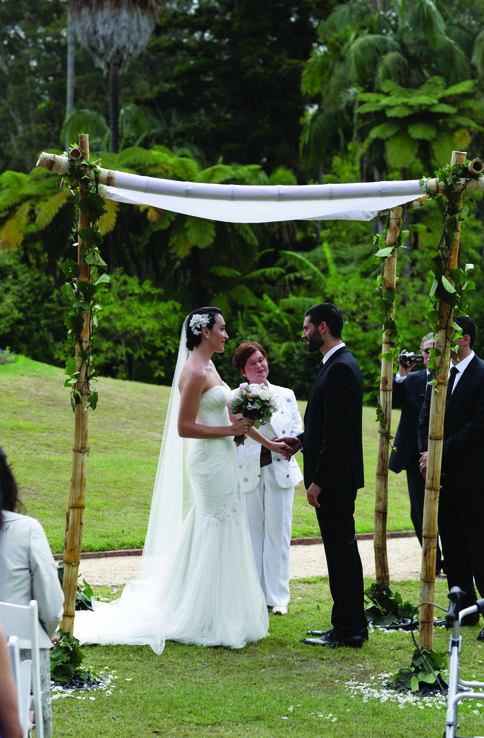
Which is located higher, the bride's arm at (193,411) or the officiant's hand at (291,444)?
the bride's arm at (193,411)

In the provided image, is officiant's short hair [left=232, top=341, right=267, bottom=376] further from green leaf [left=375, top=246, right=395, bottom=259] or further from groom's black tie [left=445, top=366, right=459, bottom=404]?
groom's black tie [left=445, top=366, right=459, bottom=404]

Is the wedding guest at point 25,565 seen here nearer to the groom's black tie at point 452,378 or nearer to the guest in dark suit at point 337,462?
the guest in dark suit at point 337,462

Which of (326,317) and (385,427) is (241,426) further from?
(385,427)

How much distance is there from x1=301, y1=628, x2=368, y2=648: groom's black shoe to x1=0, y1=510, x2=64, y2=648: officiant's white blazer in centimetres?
287

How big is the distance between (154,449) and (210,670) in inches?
394

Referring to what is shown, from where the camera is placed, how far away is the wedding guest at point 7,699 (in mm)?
2434

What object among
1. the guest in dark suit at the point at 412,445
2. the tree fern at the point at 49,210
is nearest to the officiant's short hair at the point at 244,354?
the guest in dark suit at the point at 412,445

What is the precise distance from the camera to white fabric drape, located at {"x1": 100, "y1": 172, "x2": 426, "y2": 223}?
5.27m

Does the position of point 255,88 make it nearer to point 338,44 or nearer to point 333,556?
point 338,44

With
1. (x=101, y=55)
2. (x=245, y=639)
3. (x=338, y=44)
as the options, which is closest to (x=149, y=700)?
(x=245, y=639)

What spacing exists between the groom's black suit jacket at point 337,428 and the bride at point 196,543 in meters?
0.56

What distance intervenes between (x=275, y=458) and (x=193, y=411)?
1144 mm

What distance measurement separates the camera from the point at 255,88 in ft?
104

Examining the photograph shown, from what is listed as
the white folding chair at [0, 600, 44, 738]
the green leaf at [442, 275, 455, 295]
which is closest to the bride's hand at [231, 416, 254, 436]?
the green leaf at [442, 275, 455, 295]
